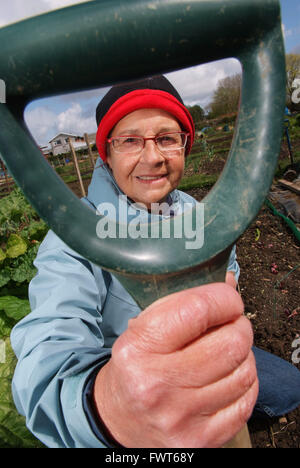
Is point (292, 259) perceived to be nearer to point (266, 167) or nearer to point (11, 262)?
point (11, 262)

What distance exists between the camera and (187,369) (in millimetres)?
574

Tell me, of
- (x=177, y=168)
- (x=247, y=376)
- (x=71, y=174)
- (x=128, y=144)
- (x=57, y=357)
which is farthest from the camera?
(x=71, y=174)

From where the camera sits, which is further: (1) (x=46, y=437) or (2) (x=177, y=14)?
(1) (x=46, y=437)

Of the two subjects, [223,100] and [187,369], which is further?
[223,100]

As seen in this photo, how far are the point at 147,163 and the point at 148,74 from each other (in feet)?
3.80

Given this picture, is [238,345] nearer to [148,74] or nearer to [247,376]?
[247,376]

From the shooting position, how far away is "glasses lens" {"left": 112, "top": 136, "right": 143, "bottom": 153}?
1.60 meters

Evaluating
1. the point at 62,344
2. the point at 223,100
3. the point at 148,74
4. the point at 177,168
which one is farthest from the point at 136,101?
the point at 223,100

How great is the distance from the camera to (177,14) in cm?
46

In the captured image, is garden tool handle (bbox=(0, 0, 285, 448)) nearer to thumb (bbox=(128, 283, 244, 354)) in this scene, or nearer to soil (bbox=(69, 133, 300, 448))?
thumb (bbox=(128, 283, 244, 354))
